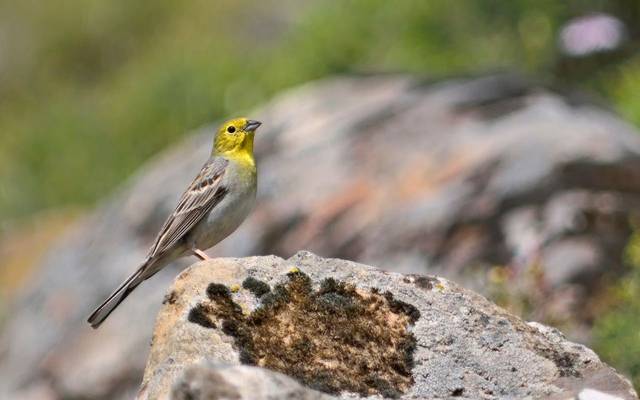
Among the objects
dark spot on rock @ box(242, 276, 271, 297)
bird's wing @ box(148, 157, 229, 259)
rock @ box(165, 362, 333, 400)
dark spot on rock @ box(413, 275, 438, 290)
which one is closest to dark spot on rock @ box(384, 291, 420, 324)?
dark spot on rock @ box(413, 275, 438, 290)

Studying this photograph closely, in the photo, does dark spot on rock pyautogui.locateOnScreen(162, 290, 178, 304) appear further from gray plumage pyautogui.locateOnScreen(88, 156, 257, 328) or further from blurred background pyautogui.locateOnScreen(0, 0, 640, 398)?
blurred background pyautogui.locateOnScreen(0, 0, 640, 398)

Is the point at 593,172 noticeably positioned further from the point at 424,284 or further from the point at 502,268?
the point at 424,284

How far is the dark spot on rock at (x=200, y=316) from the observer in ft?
16.3

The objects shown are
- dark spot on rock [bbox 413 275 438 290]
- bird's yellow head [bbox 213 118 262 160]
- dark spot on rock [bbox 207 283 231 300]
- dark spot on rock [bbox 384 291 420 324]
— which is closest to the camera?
dark spot on rock [bbox 207 283 231 300]

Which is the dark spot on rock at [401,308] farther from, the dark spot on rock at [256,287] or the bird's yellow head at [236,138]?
the bird's yellow head at [236,138]

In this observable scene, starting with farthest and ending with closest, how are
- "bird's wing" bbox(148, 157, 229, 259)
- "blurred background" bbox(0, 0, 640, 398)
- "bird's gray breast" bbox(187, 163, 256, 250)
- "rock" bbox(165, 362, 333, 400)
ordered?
1. "blurred background" bbox(0, 0, 640, 398)
2. "bird's wing" bbox(148, 157, 229, 259)
3. "bird's gray breast" bbox(187, 163, 256, 250)
4. "rock" bbox(165, 362, 333, 400)

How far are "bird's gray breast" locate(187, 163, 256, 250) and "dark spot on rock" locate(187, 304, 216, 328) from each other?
2661mm

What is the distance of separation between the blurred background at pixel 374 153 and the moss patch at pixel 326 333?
295 centimetres

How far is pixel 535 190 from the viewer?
9523mm

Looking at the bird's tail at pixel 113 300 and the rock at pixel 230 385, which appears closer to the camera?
the rock at pixel 230 385

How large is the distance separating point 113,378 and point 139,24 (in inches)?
590

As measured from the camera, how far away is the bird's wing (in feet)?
25.7

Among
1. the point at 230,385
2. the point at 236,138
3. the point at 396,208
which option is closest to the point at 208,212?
the point at 236,138

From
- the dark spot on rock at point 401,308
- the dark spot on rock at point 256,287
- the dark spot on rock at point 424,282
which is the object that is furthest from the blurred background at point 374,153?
the dark spot on rock at point 256,287
